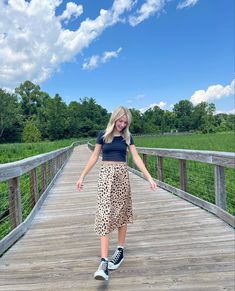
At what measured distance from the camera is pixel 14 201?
15.8ft

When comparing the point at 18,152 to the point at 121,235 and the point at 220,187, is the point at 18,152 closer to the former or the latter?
the point at 220,187

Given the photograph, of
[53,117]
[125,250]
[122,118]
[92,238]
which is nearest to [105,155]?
[122,118]

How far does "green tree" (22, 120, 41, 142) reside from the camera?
87.4m

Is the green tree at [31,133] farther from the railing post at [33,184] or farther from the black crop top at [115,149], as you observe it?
the black crop top at [115,149]

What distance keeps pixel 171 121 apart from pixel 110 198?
12822 centimetres

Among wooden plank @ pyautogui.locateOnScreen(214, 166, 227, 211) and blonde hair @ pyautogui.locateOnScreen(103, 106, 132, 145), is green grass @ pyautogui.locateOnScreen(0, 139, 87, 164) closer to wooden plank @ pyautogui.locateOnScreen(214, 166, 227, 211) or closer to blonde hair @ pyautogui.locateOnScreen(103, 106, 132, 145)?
wooden plank @ pyautogui.locateOnScreen(214, 166, 227, 211)

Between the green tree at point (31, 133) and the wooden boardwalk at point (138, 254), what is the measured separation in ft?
273

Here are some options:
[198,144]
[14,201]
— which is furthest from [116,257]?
[198,144]

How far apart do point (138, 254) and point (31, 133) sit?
86346 mm

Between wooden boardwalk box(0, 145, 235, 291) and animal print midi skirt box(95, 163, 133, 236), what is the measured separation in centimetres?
42

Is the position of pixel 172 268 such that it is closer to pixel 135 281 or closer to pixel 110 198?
pixel 135 281

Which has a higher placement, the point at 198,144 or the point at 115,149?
the point at 115,149

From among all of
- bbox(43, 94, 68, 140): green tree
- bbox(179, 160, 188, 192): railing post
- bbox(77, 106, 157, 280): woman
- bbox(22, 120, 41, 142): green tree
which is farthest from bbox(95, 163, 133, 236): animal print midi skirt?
bbox(43, 94, 68, 140): green tree

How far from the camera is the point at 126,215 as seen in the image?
12.5 ft
